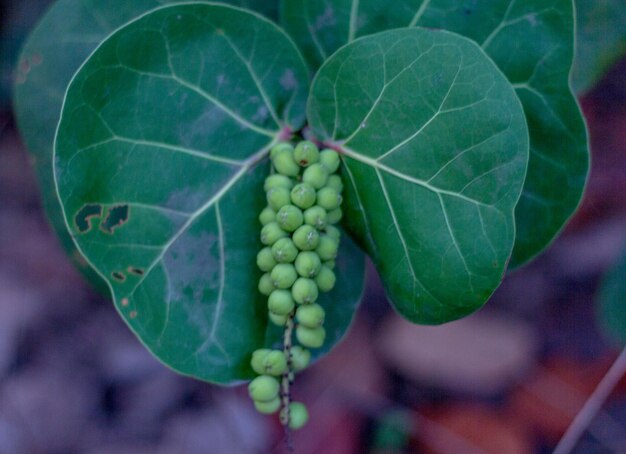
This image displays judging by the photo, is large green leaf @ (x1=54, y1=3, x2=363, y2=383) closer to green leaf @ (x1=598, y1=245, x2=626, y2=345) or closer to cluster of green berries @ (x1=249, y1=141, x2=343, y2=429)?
cluster of green berries @ (x1=249, y1=141, x2=343, y2=429)

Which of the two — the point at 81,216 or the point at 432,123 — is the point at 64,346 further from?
the point at 432,123

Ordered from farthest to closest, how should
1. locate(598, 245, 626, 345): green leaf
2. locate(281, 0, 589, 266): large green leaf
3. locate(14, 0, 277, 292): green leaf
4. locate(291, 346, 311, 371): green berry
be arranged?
locate(598, 245, 626, 345): green leaf, locate(14, 0, 277, 292): green leaf, locate(281, 0, 589, 266): large green leaf, locate(291, 346, 311, 371): green berry

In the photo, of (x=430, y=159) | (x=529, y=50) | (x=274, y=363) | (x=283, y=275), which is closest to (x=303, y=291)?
(x=283, y=275)

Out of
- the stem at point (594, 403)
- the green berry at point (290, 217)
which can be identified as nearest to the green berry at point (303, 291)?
the green berry at point (290, 217)

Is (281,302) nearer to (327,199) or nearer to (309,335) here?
(309,335)

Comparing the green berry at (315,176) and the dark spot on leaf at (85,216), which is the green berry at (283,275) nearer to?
the green berry at (315,176)

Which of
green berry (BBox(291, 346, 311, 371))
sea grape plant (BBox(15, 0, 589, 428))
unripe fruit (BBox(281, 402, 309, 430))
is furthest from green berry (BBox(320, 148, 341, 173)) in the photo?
unripe fruit (BBox(281, 402, 309, 430))

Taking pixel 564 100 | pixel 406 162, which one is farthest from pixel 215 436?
pixel 564 100
